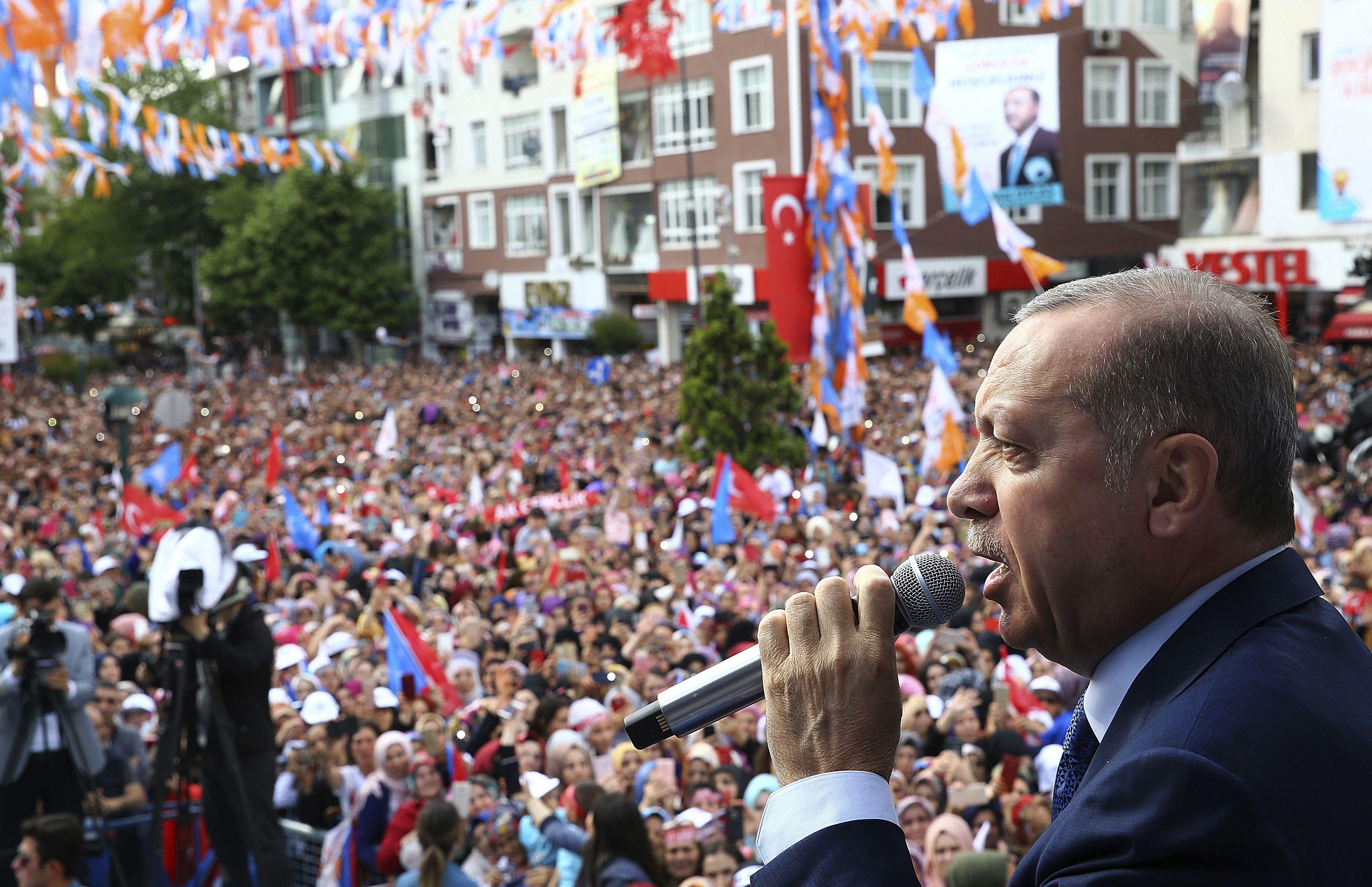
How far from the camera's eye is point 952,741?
23.0ft

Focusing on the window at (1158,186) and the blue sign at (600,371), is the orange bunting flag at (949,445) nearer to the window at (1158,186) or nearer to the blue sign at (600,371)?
the blue sign at (600,371)

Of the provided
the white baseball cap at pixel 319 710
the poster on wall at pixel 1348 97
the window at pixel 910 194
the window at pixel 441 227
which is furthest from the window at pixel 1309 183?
the window at pixel 441 227

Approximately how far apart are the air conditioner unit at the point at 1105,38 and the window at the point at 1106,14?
0.45 feet

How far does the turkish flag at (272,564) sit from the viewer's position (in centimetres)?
1360

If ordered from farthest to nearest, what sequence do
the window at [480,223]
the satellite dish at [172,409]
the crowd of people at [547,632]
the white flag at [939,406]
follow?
the window at [480,223] → the satellite dish at [172,409] → the white flag at [939,406] → the crowd of people at [547,632]

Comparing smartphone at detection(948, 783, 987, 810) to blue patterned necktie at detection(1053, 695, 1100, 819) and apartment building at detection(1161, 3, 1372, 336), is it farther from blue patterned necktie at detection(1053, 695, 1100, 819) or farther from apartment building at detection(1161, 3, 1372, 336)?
apartment building at detection(1161, 3, 1372, 336)

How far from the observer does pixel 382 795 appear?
21.7ft


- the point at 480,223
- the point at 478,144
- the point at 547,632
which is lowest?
the point at 547,632

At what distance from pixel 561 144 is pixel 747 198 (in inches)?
397

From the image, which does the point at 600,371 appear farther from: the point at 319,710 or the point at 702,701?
the point at 702,701

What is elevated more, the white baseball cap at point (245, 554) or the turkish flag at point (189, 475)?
the white baseball cap at point (245, 554)

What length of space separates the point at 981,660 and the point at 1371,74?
1103cm

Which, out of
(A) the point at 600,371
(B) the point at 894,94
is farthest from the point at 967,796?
(B) the point at 894,94

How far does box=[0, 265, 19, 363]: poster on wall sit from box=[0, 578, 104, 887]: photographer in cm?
1615
